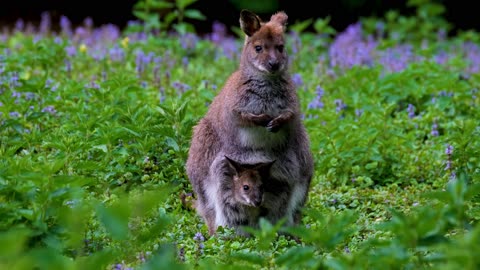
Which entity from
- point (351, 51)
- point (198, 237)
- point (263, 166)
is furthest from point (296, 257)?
point (351, 51)

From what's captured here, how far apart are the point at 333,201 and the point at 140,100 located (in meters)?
2.07

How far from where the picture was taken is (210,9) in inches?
605

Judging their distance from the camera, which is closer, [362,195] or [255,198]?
[255,198]

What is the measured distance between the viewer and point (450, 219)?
14.6 ft

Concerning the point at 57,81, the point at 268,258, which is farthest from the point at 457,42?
the point at 268,258

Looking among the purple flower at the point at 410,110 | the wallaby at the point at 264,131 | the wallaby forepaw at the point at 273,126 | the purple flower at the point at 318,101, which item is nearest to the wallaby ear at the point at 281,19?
the wallaby at the point at 264,131

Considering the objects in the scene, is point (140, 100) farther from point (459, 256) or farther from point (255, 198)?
point (459, 256)

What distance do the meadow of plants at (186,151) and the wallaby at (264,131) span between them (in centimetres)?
26

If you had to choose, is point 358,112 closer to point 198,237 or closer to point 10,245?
point 198,237

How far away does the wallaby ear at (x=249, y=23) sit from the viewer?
6793 millimetres

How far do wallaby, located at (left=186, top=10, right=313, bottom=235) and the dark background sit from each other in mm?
8313

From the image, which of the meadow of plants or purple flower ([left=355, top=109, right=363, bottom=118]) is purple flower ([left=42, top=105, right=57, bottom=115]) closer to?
the meadow of plants

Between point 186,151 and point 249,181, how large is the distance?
1040mm

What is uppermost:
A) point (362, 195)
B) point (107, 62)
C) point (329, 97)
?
point (107, 62)
